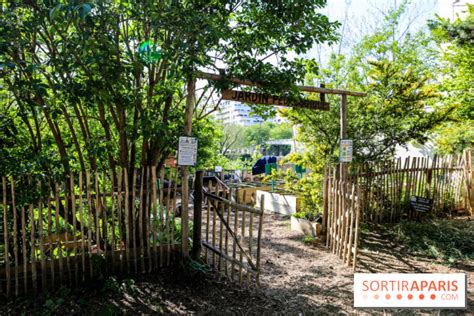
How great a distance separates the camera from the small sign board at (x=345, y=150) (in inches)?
228

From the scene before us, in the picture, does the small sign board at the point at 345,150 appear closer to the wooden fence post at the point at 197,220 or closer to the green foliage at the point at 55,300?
the wooden fence post at the point at 197,220

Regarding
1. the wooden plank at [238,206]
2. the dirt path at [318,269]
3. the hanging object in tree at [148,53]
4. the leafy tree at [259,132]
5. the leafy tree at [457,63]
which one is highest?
the leafy tree at [259,132]

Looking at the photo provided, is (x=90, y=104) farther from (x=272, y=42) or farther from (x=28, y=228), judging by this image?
(x=272, y=42)

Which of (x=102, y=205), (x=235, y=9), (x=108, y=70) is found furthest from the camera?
(x=235, y=9)

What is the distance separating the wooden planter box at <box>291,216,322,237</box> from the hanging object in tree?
174 inches

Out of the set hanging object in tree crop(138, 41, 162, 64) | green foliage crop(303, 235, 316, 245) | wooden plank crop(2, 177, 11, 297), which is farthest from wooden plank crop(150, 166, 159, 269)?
green foliage crop(303, 235, 316, 245)

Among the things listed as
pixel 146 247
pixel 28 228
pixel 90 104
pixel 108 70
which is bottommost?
pixel 146 247

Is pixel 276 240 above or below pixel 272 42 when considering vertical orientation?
below

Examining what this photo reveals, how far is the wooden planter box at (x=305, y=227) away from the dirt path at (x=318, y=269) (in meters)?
0.18

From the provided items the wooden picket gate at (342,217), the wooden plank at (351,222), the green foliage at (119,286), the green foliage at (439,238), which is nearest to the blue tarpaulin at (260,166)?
the green foliage at (439,238)

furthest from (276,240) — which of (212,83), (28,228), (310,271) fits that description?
(28,228)

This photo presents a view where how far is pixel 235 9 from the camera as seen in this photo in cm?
444

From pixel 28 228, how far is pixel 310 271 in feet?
12.4

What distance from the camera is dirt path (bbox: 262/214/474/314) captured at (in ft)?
Result: 12.3
